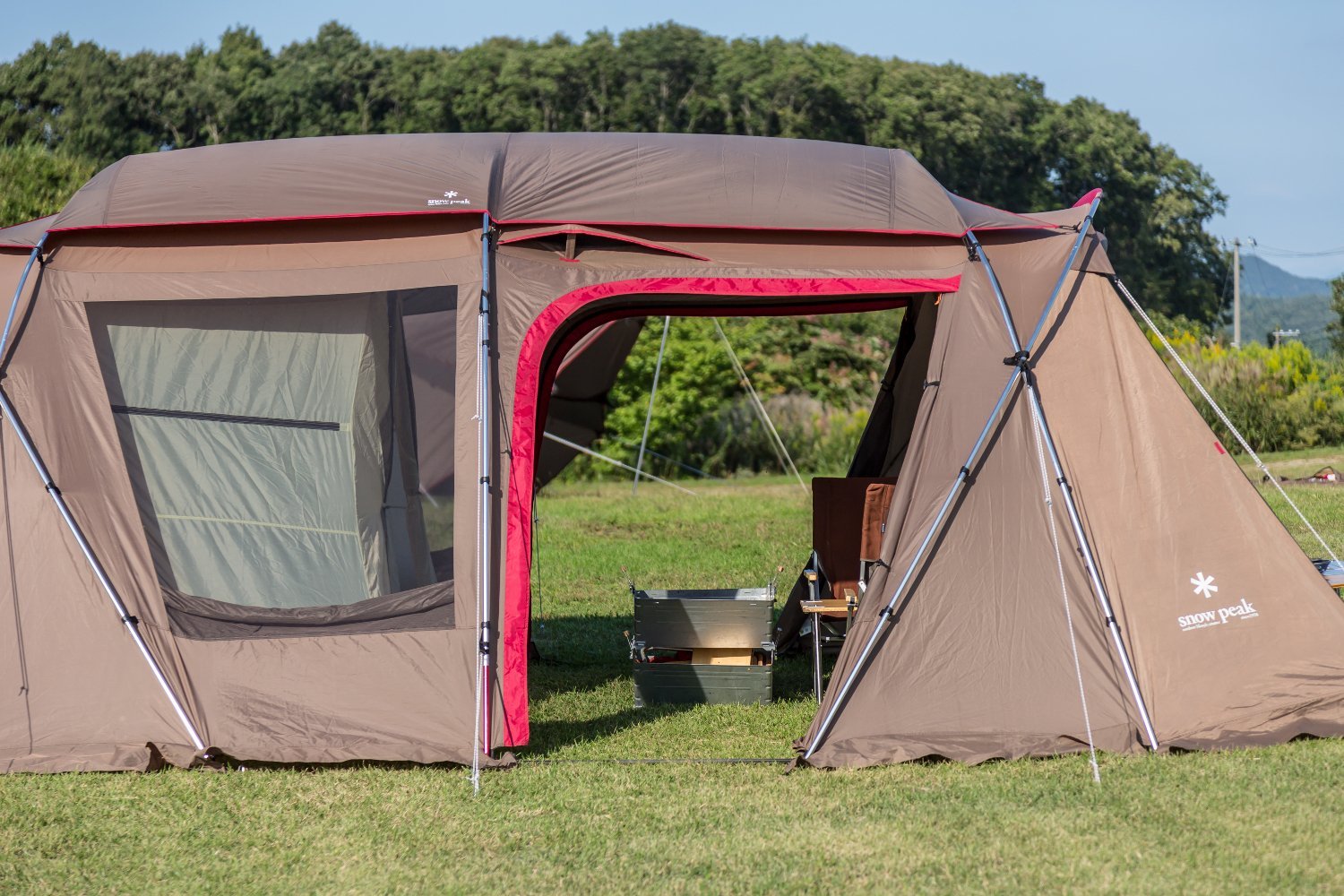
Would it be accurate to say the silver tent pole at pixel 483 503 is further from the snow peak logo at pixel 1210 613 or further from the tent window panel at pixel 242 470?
the snow peak logo at pixel 1210 613

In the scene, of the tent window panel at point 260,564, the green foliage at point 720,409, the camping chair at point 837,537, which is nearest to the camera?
the tent window panel at point 260,564

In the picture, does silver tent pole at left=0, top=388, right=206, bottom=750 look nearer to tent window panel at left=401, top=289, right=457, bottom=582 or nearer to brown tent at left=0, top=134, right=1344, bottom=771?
brown tent at left=0, top=134, right=1344, bottom=771

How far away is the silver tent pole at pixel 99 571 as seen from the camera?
4.85 m

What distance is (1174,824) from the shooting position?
3.98 m

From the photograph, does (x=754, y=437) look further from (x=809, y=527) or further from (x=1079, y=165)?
(x=1079, y=165)

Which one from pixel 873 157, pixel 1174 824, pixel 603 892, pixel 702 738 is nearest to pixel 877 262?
pixel 873 157

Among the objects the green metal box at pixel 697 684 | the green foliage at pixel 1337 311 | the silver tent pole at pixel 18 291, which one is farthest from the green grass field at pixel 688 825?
the green foliage at pixel 1337 311

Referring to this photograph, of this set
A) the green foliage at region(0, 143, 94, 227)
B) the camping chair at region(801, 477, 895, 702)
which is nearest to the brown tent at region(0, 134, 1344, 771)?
the camping chair at region(801, 477, 895, 702)

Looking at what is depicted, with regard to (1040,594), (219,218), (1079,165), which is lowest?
(1040,594)

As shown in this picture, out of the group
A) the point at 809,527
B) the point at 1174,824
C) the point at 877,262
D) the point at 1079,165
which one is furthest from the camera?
the point at 1079,165

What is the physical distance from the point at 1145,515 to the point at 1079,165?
3140 cm

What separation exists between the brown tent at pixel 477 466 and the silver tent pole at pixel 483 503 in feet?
0.06

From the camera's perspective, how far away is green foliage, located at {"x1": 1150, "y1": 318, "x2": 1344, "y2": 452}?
14.5 m

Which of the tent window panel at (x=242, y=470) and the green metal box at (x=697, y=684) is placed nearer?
the tent window panel at (x=242, y=470)
